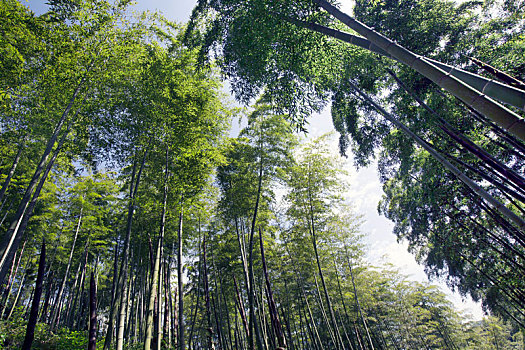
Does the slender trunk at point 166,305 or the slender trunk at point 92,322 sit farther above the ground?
the slender trunk at point 166,305

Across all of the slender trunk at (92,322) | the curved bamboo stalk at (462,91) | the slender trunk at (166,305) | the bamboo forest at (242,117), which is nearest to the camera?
the curved bamboo stalk at (462,91)

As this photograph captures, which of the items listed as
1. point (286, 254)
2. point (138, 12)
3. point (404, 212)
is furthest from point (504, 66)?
point (286, 254)

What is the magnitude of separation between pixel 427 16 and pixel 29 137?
30.6ft

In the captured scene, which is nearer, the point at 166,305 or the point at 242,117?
the point at 166,305

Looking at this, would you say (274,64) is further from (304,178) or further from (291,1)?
(304,178)

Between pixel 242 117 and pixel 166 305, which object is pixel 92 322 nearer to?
pixel 166 305

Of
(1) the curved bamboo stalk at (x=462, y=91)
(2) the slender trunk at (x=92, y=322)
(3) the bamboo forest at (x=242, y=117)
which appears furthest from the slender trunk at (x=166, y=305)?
(1) the curved bamboo stalk at (x=462, y=91)

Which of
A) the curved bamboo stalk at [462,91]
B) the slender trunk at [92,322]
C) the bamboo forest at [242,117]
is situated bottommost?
the slender trunk at [92,322]

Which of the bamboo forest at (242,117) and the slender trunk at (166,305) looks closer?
the bamboo forest at (242,117)

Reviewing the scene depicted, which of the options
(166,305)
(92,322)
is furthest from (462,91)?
(166,305)

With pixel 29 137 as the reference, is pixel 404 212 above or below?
below

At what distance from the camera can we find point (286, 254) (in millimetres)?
11242

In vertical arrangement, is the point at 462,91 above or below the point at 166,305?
below

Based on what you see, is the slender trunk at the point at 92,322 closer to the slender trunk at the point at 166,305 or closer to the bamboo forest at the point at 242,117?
the bamboo forest at the point at 242,117
